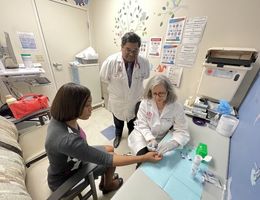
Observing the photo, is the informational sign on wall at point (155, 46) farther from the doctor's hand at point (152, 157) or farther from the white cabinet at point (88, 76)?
the doctor's hand at point (152, 157)

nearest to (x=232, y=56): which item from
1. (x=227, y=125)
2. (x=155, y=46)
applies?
(x=227, y=125)

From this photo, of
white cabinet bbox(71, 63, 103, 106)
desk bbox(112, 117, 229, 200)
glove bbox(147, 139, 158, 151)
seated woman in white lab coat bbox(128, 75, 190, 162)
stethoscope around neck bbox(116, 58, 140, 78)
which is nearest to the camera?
desk bbox(112, 117, 229, 200)

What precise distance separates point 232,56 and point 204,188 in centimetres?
120

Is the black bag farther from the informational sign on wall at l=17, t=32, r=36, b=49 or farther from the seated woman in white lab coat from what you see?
the seated woman in white lab coat

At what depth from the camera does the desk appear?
595mm

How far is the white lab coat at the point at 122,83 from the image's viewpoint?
4.75 ft

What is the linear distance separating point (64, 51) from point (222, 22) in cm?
244

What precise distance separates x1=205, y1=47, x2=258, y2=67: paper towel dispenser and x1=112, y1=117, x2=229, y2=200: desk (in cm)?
72

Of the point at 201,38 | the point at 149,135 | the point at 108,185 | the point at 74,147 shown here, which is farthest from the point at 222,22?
the point at 108,185

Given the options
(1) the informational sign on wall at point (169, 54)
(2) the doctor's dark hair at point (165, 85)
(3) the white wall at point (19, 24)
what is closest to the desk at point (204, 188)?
(2) the doctor's dark hair at point (165, 85)

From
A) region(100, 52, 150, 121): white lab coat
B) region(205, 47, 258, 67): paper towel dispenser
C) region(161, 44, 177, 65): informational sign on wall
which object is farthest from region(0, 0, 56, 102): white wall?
region(205, 47, 258, 67): paper towel dispenser

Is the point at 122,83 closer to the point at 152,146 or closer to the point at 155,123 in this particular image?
the point at 155,123

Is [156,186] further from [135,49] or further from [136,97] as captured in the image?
[135,49]

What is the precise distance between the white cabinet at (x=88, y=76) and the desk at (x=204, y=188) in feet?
6.93
